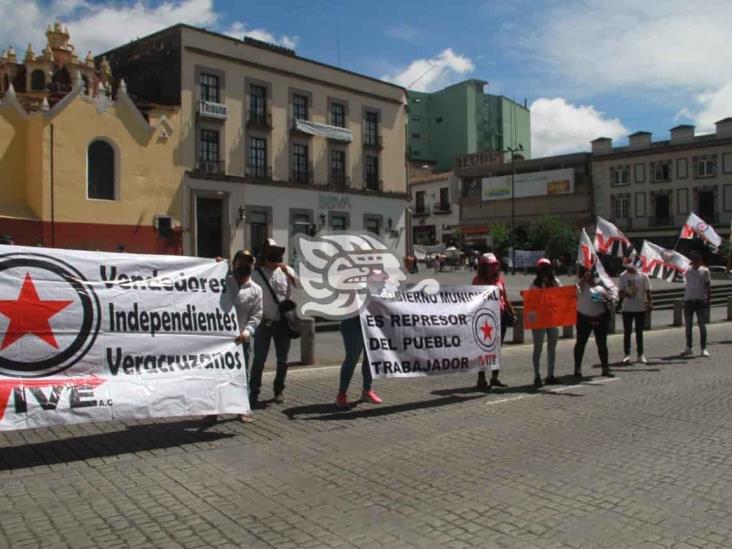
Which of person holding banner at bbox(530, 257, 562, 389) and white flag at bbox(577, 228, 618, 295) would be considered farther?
white flag at bbox(577, 228, 618, 295)

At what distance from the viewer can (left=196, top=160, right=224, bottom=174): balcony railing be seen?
37.5 m

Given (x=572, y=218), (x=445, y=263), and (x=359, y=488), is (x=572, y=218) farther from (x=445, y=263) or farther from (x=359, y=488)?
(x=359, y=488)

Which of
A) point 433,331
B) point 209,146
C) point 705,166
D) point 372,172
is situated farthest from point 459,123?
point 433,331

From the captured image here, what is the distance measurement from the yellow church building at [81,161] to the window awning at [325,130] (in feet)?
27.8

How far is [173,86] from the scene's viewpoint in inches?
1443

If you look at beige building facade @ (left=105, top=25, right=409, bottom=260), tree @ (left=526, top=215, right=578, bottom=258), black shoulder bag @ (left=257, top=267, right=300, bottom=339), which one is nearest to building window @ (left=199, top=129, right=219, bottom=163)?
beige building facade @ (left=105, top=25, right=409, bottom=260)

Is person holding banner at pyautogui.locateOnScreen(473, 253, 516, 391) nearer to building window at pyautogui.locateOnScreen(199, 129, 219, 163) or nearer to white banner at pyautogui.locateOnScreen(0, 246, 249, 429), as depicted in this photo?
white banner at pyautogui.locateOnScreen(0, 246, 249, 429)

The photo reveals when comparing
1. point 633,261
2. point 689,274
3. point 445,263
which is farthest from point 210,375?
point 445,263

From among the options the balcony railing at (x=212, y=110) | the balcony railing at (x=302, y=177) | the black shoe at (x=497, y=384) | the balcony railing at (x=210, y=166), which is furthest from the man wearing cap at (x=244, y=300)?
the balcony railing at (x=302, y=177)

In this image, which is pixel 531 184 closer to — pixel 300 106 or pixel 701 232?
pixel 300 106

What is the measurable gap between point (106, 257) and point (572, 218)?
67336 millimetres

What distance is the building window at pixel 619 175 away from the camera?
66312 mm

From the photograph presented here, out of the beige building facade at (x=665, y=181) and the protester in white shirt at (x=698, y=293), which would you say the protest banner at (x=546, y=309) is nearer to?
the protester in white shirt at (x=698, y=293)

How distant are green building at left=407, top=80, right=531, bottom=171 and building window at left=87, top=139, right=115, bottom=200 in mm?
60853
